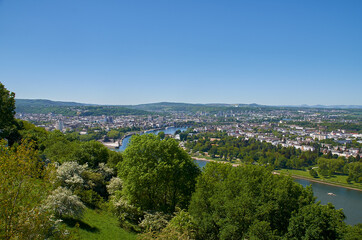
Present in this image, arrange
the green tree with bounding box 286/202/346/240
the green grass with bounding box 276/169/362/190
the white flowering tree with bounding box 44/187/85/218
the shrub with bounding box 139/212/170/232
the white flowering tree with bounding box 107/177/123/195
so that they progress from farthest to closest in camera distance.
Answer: the green grass with bounding box 276/169/362/190
the white flowering tree with bounding box 107/177/123/195
the shrub with bounding box 139/212/170/232
the white flowering tree with bounding box 44/187/85/218
the green tree with bounding box 286/202/346/240

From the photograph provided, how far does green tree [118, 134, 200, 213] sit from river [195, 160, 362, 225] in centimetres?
1379

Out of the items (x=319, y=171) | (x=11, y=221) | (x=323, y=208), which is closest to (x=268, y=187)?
(x=323, y=208)

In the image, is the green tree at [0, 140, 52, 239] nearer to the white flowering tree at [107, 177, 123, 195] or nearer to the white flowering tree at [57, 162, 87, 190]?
the white flowering tree at [57, 162, 87, 190]

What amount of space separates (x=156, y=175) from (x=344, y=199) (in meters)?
20.7

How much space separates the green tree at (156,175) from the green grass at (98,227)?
2.95 feet

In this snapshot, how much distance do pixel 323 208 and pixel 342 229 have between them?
601 millimetres

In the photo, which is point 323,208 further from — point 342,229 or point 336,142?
point 336,142

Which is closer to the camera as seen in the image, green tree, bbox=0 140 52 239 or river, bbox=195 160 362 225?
green tree, bbox=0 140 52 239

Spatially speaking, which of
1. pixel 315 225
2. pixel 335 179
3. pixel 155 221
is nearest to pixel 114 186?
pixel 155 221

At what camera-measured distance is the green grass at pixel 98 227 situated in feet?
20.6

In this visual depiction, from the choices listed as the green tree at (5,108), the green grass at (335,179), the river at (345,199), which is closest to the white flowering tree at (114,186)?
the green tree at (5,108)

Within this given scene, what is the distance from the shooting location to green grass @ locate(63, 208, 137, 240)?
628cm

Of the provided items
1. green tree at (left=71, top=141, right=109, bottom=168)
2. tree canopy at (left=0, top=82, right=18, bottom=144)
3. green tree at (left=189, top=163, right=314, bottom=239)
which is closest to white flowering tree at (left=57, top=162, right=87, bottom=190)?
green tree at (left=71, top=141, right=109, bottom=168)

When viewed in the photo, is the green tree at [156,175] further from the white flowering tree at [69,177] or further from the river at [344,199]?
the river at [344,199]
